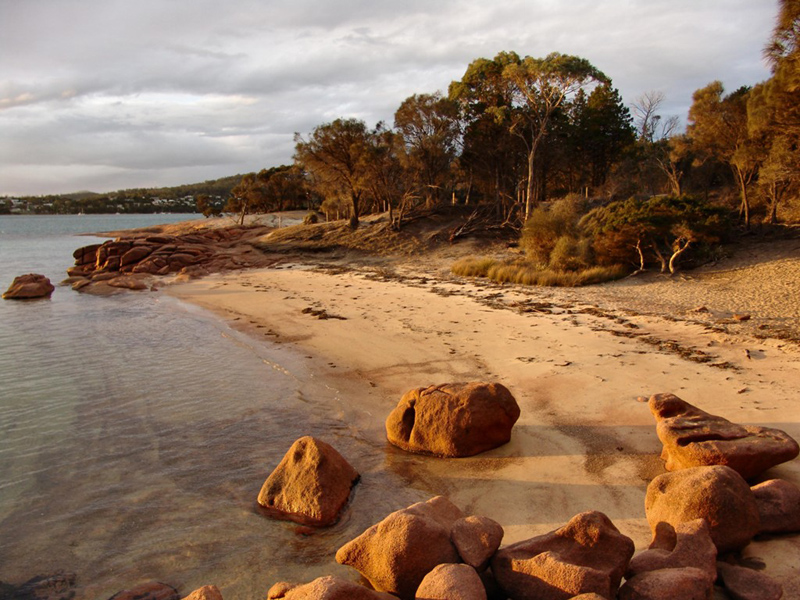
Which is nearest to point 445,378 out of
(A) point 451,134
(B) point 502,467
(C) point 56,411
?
(B) point 502,467

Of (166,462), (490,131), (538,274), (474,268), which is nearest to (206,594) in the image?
(166,462)

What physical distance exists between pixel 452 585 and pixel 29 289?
79.8 ft

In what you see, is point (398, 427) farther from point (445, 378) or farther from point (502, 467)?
point (445, 378)

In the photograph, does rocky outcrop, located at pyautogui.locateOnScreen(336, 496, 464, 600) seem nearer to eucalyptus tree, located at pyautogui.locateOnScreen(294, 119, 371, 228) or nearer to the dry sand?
the dry sand

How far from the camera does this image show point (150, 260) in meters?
29.9

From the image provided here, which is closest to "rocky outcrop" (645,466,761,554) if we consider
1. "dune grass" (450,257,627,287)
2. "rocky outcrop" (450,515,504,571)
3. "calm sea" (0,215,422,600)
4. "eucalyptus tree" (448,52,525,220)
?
"rocky outcrop" (450,515,504,571)

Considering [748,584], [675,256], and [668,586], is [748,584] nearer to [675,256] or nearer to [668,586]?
[668,586]

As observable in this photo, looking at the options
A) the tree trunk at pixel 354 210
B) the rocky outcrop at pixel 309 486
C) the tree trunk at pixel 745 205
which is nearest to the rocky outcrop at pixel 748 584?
the rocky outcrop at pixel 309 486

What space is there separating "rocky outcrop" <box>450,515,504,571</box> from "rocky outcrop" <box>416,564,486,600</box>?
0.99ft

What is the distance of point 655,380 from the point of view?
27.2 feet

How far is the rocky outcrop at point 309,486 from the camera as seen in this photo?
5.48 meters

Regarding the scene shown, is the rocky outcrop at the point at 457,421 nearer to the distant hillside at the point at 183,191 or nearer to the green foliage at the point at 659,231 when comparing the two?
the green foliage at the point at 659,231

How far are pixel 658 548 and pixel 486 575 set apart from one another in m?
1.34

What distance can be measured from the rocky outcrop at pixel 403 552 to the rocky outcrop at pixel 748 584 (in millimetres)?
1929
